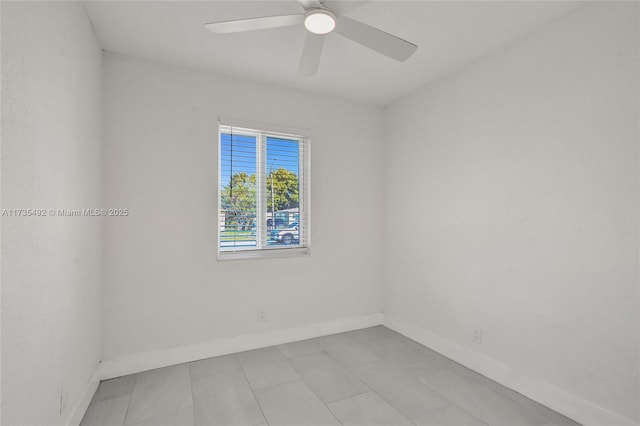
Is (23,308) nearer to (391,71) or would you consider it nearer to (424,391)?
(424,391)

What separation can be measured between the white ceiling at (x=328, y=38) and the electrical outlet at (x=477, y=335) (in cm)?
222

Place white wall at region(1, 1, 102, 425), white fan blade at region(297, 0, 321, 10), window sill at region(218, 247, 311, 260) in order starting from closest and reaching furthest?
white wall at region(1, 1, 102, 425) → white fan blade at region(297, 0, 321, 10) → window sill at region(218, 247, 311, 260)

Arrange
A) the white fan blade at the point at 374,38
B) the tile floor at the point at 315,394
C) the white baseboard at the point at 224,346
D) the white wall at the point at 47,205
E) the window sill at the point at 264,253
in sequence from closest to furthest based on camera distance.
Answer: the white wall at the point at 47,205
the white fan blade at the point at 374,38
the tile floor at the point at 315,394
the white baseboard at the point at 224,346
the window sill at the point at 264,253

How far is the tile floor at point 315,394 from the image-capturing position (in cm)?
192

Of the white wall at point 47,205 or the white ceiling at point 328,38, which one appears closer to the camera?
the white wall at point 47,205

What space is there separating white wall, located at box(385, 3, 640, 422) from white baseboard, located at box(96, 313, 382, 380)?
81cm

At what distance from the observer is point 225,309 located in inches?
111

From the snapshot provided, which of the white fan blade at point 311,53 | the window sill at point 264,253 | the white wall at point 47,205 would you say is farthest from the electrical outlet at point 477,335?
the white wall at point 47,205

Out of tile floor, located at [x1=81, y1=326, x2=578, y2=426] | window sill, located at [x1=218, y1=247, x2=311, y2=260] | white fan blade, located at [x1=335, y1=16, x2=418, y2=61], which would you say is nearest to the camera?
white fan blade, located at [x1=335, y1=16, x2=418, y2=61]

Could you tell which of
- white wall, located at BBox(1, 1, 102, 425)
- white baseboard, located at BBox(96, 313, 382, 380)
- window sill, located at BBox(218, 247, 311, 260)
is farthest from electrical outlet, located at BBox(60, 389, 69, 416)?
window sill, located at BBox(218, 247, 311, 260)

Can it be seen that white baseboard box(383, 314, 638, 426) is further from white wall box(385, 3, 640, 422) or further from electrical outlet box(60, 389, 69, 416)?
electrical outlet box(60, 389, 69, 416)

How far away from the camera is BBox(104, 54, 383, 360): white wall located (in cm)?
247

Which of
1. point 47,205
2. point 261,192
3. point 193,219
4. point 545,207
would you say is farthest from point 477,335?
point 47,205

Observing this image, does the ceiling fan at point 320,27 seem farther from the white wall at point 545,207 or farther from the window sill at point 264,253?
the window sill at point 264,253
